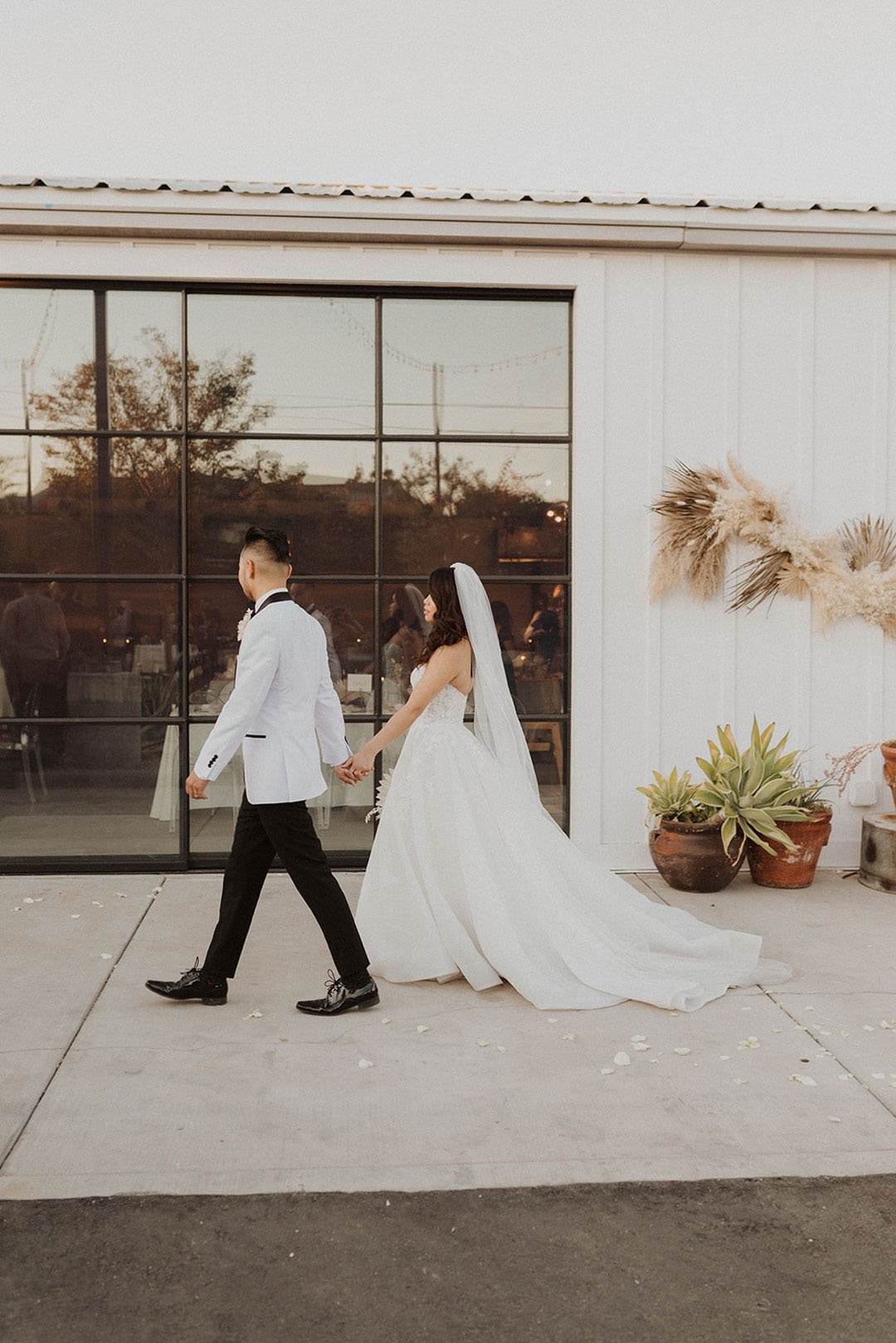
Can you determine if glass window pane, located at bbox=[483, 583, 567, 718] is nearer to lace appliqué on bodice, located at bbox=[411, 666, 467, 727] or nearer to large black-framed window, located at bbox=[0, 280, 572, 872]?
large black-framed window, located at bbox=[0, 280, 572, 872]

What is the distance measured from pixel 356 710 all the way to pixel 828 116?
828 cm

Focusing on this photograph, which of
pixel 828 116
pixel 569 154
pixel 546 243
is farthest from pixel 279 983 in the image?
pixel 828 116

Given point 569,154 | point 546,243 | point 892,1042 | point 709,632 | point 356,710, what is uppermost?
point 569,154

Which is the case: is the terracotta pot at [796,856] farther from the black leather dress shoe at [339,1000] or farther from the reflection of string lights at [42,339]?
the reflection of string lights at [42,339]

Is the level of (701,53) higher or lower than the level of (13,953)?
higher

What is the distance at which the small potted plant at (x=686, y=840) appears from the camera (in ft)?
20.0

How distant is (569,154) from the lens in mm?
10727

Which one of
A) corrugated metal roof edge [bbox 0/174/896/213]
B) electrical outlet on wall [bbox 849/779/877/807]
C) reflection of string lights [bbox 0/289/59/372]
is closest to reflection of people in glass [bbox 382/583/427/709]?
corrugated metal roof edge [bbox 0/174/896/213]

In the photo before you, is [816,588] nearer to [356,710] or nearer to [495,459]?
[495,459]

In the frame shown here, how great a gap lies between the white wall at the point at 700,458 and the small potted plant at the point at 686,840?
1.51 ft

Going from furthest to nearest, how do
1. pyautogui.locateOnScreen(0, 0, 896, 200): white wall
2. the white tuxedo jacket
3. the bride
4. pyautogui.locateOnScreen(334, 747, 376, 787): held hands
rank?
pyautogui.locateOnScreen(0, 0, 896, 200): white wall, the bride, pyautogui.locateOnScreen(334, 747, 376, 787): held hands, the white tuxedo jacket

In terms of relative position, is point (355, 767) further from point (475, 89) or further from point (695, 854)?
point (475, 89)

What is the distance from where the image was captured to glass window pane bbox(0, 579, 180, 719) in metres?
6.56

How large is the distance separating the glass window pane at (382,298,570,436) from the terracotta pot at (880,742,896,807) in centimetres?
283
